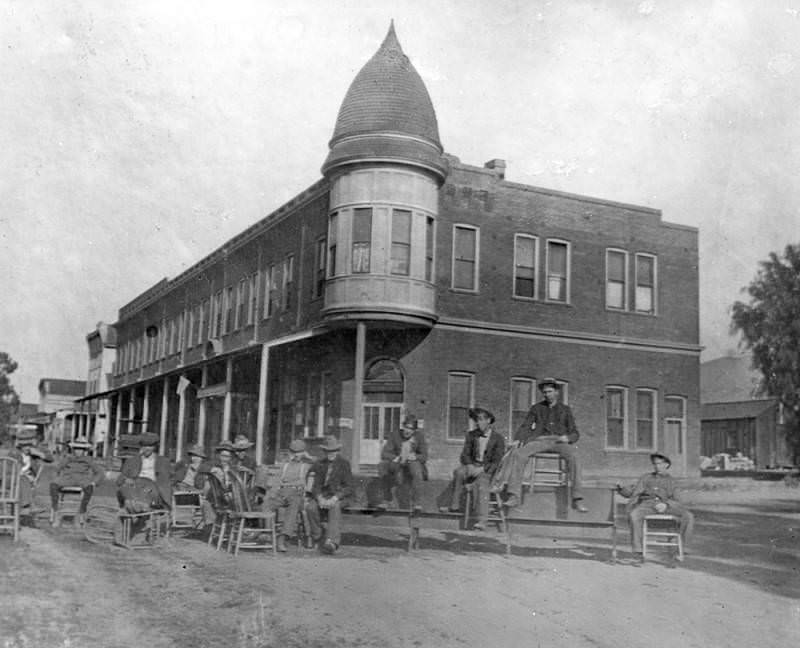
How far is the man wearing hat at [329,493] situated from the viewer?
1136 cm

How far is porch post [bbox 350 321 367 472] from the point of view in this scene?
21.0 m

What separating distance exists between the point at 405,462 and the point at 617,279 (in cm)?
1424

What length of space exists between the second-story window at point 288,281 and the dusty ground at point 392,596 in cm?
1427

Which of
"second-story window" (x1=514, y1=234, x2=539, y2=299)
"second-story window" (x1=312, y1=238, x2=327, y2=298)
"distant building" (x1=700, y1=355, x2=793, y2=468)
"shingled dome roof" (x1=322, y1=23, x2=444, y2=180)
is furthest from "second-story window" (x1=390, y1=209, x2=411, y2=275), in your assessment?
"distant building" (x1=700, y1=355, x2=793, y2=468)

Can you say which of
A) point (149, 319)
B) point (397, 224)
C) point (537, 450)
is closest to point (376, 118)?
point (397, 224)

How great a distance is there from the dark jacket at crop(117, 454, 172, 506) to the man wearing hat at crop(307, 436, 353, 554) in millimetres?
2012

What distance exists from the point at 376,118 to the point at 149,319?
2521 centimetres

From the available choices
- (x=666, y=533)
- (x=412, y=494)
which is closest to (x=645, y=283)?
(x=412, y=494)

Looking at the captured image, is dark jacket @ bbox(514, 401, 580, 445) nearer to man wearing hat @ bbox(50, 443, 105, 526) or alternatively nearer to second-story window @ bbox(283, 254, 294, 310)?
man wearing hat @ bbox(50, 443, 105, 526)

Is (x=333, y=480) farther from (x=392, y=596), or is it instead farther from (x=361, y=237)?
(x=361, y=237)

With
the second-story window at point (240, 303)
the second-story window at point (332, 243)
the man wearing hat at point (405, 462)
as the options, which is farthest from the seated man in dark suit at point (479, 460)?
the second-story window at point (240, 303)

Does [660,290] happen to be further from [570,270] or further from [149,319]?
[149,319]

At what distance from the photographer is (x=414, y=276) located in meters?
22.2

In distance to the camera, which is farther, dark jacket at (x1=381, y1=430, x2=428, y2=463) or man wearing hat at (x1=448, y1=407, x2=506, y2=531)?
dark jacket at (x1=381, y1=430, x2=428, y2=463)
